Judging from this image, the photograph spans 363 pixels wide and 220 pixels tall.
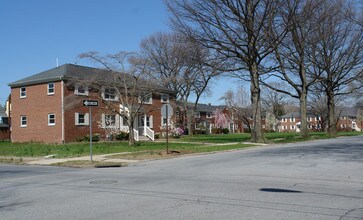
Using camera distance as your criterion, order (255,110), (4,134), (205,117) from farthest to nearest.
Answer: (205,117), (4,134), (255,110)

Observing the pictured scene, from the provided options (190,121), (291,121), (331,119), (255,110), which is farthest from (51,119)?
(291,121)

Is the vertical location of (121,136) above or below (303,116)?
below

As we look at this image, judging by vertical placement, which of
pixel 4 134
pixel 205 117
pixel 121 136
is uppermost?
pixel 205 117

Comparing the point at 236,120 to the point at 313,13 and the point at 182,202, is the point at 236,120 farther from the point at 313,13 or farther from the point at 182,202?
the point at 182,202

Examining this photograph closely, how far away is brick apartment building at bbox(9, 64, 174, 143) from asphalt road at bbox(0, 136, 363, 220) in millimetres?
23754

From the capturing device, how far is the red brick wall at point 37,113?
126ft

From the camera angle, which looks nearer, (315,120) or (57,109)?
(57,109)

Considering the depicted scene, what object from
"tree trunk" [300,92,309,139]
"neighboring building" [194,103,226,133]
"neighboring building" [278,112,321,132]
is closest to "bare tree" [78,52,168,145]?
"tree trunk" [300,92,309,139]

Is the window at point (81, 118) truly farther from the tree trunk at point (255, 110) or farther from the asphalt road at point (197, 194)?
the asphalt road at point (197, 194)

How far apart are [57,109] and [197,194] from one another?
103 feet

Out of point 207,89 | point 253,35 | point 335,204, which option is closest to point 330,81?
point 207,89

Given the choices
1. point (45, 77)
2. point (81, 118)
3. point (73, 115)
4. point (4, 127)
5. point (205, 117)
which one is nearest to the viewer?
point (73, 115)

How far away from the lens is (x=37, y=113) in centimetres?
4038

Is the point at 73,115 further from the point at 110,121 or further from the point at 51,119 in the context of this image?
the point at 110,121
